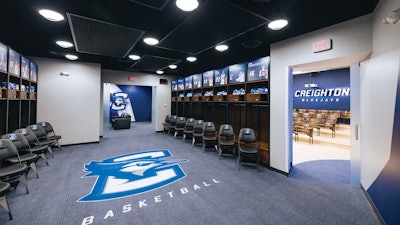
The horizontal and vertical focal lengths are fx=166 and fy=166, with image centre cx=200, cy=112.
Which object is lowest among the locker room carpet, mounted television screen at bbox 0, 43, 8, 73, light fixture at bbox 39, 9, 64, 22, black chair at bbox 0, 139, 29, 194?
the locker room carpet

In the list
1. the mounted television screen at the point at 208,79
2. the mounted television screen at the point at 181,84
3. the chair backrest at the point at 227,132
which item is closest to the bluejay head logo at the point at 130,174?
the chair backrest at the point at 227,132

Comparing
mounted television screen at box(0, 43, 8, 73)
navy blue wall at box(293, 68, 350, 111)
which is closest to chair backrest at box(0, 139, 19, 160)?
mounted television screen at box(0, 43, 8, 73)

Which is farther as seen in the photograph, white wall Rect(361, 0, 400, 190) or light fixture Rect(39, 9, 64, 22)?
light fixture Rect(39, 9, 64, 22)

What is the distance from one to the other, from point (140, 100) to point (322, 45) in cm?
1195

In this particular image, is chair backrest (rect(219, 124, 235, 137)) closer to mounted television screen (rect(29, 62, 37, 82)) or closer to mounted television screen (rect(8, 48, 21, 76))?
mounted television screen (rect(8, 48, 21, 76))

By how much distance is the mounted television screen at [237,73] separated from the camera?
451 cm

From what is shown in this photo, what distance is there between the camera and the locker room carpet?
209 centimetres

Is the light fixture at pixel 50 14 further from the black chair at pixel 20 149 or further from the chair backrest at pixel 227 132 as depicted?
the chair backrest at pixel 227 132

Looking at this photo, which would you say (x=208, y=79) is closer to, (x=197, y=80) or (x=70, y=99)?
(x=197, y=80)

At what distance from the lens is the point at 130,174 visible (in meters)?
3.37

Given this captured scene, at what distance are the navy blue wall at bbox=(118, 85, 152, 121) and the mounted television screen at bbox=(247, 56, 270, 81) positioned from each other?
10.1 metres

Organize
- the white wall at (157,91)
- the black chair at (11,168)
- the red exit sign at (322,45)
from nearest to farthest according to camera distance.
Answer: the black chair at (11,168), the red exit sign at (322,45), the white wall at (157,91)

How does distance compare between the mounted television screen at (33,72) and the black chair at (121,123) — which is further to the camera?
the black chair at (121,123)

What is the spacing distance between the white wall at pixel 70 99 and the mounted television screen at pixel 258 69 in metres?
5.24
